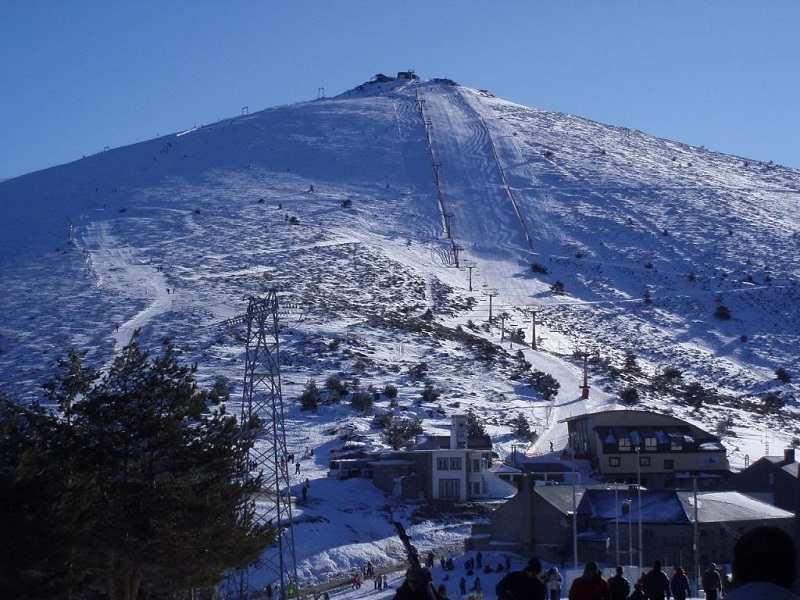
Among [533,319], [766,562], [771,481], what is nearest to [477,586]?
[771,481]

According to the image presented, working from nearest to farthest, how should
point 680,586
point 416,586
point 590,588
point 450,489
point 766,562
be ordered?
point 766,562 → point 416,586 → point 590,588 → point 680,586 → point 450,489

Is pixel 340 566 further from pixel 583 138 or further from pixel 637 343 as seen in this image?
pixel 583 138

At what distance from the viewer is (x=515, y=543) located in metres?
29.5

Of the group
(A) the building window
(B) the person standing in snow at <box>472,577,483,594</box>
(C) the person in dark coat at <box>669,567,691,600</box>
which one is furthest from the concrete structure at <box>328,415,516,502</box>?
(C) the person in dark coat at <box>669,567,691,600</box>

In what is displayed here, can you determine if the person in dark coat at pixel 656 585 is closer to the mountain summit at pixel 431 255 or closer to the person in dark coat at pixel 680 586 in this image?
the person in dark coat at pixel 680 586

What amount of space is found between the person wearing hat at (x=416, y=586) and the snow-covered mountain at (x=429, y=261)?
2253cm

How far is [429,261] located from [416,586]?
234 ft

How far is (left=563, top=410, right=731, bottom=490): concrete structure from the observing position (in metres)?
40.2

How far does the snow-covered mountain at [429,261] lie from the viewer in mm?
51312

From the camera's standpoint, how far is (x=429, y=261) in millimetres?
77750

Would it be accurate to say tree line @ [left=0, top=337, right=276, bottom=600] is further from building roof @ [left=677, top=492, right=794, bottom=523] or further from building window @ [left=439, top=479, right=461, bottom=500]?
building window @ [left=439, top=479, right=461, bottom=500]

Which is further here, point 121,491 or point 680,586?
point 121,491

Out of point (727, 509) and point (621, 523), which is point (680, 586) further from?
point (727, 509)

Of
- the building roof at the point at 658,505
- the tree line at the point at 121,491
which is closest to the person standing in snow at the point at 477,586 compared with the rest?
the building roof at the point at 658,505
